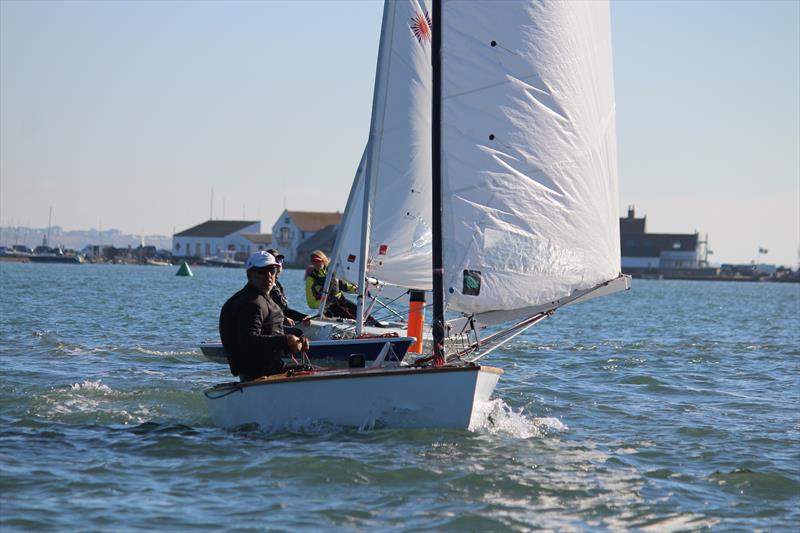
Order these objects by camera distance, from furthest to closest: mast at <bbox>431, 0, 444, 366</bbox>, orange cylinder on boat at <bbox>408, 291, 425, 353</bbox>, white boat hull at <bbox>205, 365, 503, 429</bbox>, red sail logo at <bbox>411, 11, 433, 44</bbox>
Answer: red sail logo at <bbox>411, 11, 433, 44</bbox> → orange cylinder on boat at <bbox>408, 291, 425, 353</bbox> → mast at <bbox>431, 0, 444, 366</bbox> → white boat hull at <bbox>205, 365, 503, 429</bbox>

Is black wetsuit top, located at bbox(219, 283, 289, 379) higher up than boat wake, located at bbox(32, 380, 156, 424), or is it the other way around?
black wetsuit top, located at bbox(219, 283, 289, 379)

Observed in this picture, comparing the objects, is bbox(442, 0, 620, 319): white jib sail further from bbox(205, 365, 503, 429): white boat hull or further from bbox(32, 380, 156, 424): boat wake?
bbox(32, 380, 156, 424): boat wake

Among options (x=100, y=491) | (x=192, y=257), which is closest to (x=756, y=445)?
(x=100, y=491)

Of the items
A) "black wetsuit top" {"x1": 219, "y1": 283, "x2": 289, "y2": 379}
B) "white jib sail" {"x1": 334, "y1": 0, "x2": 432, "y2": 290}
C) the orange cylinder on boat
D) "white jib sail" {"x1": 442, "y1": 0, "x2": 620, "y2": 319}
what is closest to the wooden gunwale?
"black wetsuit top" {"x1": 219, "y1": 283, "x2": 289, "y2": 379}

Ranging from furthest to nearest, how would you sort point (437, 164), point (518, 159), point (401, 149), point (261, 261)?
point (401, 149)
point (518, 159)
point (437, 164)
point (261, 261)

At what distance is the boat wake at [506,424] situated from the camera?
12.3 m

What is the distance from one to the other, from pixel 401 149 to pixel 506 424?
20.2ft

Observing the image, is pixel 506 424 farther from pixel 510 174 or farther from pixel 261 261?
pixel 261 261

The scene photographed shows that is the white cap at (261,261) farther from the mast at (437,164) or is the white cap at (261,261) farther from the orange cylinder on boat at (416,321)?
the orange cylinder on boat at (416,321)

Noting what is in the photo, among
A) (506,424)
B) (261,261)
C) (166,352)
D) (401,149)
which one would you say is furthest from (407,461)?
(166,352)

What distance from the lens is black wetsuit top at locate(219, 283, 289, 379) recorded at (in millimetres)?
11852

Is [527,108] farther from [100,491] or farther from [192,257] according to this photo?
[192,257]

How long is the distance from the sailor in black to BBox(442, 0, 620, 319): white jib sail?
1.82 meters

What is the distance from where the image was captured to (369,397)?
11.9m
